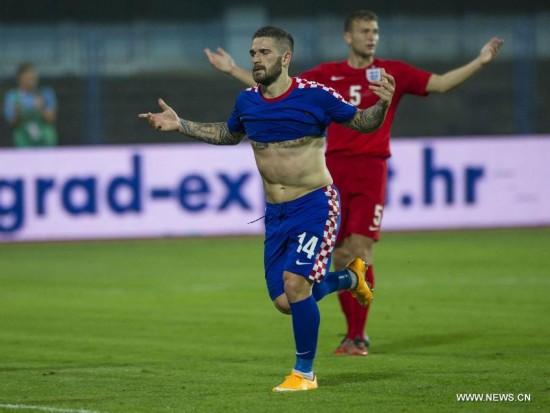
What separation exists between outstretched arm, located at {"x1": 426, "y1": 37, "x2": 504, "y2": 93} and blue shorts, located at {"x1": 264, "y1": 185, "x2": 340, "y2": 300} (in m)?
2.42

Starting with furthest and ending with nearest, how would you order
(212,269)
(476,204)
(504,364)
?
(476,204)
(212,269)
(504,364)

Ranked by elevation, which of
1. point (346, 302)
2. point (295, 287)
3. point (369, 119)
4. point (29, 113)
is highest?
point (369, 119)

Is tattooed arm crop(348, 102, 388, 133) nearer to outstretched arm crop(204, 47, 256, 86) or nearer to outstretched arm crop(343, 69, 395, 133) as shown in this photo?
outstretched arm crop(343, 69, 395, 133)

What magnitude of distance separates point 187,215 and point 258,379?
1203 cm

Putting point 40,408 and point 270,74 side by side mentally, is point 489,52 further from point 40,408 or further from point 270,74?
point 40,408

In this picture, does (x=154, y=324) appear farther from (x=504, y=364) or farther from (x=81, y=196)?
(x=81, y=196)

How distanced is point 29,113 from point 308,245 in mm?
14666

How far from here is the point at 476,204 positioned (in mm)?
21922

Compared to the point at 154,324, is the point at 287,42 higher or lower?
higher

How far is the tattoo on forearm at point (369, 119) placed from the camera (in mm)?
8641

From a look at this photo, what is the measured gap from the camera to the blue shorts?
8734 mm

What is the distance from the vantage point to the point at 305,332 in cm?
866

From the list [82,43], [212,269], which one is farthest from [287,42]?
[82,43]

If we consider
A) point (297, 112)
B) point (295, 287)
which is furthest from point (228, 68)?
point (295, 287)
